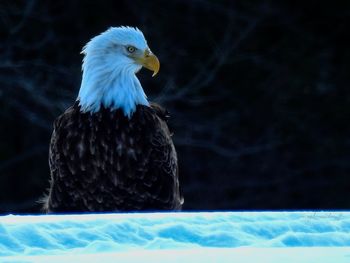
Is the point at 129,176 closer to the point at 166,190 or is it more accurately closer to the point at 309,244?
the point at 166,190

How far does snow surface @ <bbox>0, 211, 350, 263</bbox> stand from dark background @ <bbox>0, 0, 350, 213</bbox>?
8638 mm

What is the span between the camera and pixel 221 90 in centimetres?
1340

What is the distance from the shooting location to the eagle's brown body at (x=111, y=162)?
18.8ft

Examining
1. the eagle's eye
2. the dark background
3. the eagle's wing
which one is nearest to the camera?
the eagle's wing

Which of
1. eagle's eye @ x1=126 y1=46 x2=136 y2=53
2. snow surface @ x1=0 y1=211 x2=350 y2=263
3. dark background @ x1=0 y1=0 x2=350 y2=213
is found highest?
dark background @ x1=0 y1=0 x2=350 y2=213

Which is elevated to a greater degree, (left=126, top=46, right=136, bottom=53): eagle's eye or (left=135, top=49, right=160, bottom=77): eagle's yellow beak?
(left=126, top=46, right=136, bottom=53): eagle's eye

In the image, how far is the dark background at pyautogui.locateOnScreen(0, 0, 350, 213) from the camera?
12.0 meters

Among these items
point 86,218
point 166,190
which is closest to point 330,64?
point 166,190

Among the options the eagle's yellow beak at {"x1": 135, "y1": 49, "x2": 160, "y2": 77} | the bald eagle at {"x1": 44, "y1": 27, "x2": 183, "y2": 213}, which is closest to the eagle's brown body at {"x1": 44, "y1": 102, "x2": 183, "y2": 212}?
the bald eagle at {"x1": 44, "y1": 27, "x2": 183, "y2": 213}

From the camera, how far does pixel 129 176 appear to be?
5836 mm

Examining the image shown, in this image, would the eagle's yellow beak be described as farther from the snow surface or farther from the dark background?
the dark background

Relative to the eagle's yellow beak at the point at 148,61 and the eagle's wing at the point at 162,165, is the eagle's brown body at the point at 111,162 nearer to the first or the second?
the eagle's wing at the point at 162,165

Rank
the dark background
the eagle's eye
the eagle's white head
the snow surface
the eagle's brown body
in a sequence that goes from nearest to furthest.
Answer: the snow surface → the eagle's brown body → the eagle's white head → the eagle's eye → the dark background

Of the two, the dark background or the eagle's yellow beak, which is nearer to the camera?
the eagle's yellow beak
